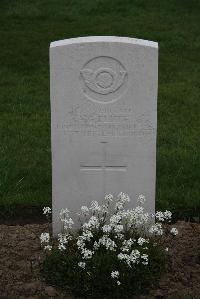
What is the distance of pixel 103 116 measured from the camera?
17.1 ft

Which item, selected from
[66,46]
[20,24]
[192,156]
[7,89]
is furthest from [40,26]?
[66,46]

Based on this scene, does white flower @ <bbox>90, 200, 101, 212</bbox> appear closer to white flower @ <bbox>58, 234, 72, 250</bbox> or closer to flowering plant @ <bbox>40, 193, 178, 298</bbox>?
flowering plant @ <bbox>40, 193, 178, 298</bbox>

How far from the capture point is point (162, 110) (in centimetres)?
957

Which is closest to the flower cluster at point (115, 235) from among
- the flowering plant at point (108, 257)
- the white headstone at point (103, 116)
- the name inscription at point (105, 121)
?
the flowering plant at point (108, 257)

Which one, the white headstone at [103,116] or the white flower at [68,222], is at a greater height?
the white headstone at [103,116]

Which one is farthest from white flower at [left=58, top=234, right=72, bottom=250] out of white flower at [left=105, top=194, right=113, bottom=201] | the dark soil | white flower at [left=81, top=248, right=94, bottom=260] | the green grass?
the green grass

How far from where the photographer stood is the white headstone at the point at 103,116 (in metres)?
5.13

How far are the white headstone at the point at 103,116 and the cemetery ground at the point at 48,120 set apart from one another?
67 cm

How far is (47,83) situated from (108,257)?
6543mm

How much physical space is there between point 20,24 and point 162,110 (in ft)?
20.3

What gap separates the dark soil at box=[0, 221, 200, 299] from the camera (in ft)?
15.9

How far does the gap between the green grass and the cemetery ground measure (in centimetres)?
1

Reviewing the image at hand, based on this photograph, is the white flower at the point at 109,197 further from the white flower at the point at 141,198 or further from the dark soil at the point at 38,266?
the dark soil at the point at 38,266

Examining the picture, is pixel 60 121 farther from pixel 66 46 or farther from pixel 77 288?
pixel 77 288
